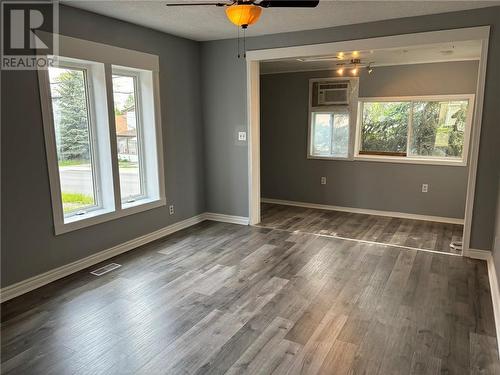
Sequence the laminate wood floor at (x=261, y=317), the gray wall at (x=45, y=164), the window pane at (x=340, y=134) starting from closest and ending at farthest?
the laminate wood floor at (x=261, y=317) → the gray wall at (x=45, y=164) → the window pane at (x=340, y=134)

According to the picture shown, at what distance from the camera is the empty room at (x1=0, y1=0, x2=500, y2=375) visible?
7.60 feet

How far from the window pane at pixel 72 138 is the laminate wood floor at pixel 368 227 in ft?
8.00

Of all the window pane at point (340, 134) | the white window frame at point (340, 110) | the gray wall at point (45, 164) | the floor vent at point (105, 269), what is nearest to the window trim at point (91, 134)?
the gray wall at point (45, 164)

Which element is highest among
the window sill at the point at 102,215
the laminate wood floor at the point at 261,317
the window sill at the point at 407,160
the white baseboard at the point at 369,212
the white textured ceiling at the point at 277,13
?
the white textured ceiling at the point at 277,13

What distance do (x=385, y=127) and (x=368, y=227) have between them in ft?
5.72

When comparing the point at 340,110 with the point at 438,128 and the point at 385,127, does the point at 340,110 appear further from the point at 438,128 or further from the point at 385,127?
the point at 438,128

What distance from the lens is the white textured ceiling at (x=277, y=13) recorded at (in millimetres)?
3113

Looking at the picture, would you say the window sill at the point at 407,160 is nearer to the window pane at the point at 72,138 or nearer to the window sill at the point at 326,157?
the window sill at the point at 326,157

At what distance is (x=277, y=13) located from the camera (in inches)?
133

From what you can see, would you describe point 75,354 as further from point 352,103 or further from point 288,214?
point 352,103

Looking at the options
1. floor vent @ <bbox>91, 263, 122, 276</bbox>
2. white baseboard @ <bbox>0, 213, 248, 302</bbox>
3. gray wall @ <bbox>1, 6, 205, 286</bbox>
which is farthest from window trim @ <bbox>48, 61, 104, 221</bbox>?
floor vent @ <bbox>91, 263, 122, 276</bbox>

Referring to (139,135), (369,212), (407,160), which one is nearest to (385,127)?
(407,160)

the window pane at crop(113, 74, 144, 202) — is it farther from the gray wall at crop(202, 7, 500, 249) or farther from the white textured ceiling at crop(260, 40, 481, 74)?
the white textured ceiling at crop(260, 40, 481, 74)

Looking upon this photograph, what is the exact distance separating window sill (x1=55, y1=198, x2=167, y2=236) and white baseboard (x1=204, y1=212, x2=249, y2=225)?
0.92 meters
